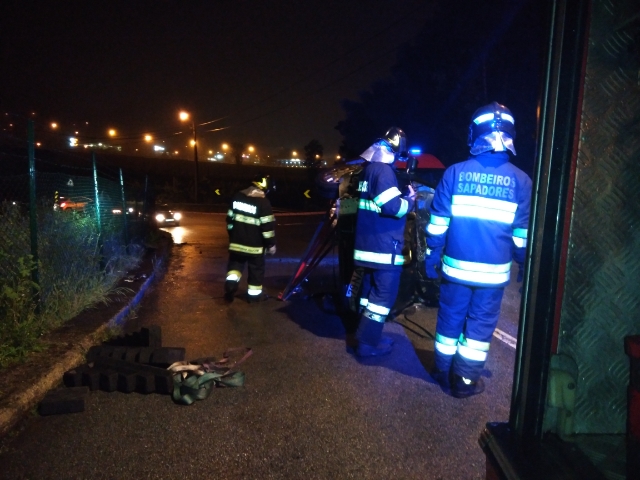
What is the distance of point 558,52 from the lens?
1536 millimetres

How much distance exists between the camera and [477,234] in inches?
137

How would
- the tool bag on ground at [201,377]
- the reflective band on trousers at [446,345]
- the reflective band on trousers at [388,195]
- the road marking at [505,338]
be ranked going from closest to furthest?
the tool bag on ground at [201,377], the reflective band on trousers at [446,345], the reflective band on trousers at [388,195], the road marking at [505,338]

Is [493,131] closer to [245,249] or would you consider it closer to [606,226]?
[606,226]

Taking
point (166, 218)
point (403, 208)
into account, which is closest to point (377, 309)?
point (403, 208)

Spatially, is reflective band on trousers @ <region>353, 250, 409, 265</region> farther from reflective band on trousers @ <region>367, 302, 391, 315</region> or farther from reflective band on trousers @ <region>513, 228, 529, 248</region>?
reflective band on trousers @ <region>513, 228, 529, 248</region>

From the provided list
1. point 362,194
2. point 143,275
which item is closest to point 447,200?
point 362,194

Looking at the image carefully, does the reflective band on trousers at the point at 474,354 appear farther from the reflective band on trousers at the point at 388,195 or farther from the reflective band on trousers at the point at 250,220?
the reflective band on trousers at the point at 250,220

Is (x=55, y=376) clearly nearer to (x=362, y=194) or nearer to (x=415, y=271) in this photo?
(x=362, y=194)

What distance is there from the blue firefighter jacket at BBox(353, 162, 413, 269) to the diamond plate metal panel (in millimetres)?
2641

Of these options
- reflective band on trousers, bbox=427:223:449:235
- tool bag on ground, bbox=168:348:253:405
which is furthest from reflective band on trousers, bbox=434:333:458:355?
tool bag on ground, bbox=168:348:253:405

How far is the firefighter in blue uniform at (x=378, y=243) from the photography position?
4.38m

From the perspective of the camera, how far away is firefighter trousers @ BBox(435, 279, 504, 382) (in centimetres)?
359

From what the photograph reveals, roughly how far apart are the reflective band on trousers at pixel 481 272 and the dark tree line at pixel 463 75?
11454 mm

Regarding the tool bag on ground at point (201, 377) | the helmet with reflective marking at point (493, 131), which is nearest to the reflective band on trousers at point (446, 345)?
the helmet with reflective marking at point (493, 131)
